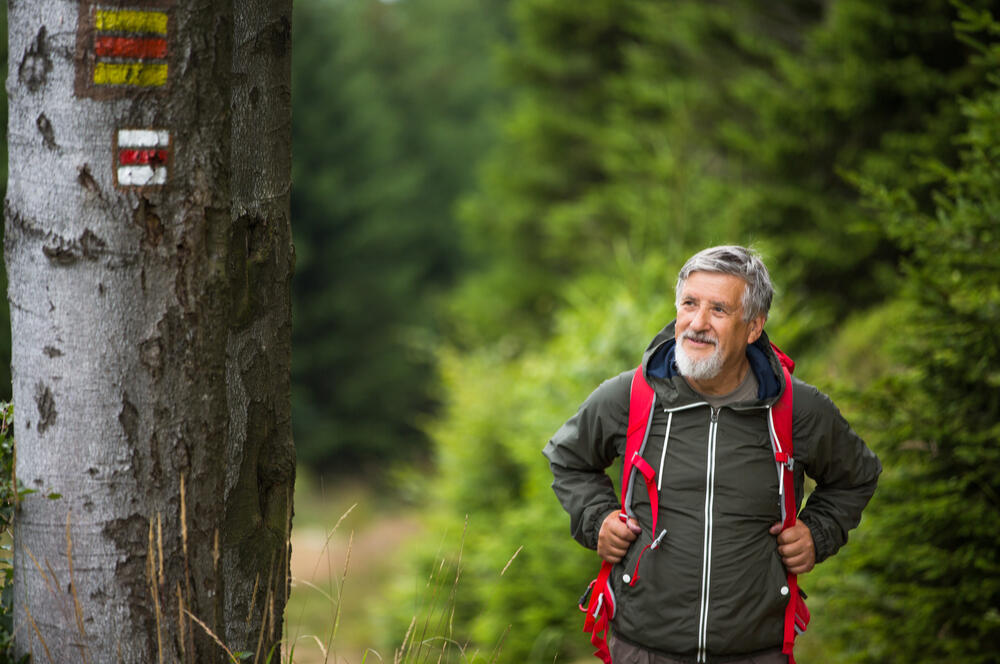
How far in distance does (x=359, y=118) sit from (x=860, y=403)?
19.8m

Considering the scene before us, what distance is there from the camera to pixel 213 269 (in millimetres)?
2148

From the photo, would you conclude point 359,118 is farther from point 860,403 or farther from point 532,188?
point 860,403

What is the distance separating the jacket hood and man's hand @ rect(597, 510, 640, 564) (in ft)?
1.17

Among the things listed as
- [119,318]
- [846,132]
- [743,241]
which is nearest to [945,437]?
[119,318]

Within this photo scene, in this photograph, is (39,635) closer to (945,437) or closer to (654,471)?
(654,471)

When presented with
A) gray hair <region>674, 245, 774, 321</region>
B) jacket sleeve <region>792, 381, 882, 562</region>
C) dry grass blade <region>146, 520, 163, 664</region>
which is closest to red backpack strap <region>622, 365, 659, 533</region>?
gray hair <region>674, 245, 774, 321</region>

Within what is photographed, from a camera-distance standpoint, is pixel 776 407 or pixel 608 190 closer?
pixel 776 407

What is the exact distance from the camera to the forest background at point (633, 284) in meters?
4.36

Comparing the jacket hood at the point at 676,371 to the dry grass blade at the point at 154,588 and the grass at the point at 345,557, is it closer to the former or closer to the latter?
the dry grass blade at the point at 154,588

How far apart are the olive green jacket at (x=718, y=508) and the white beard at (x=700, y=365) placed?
0.25 feet

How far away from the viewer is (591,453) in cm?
276

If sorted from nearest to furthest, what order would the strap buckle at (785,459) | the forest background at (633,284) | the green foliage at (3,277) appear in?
the strap buckle at (785,459), the forest background at (633,284), the green foliage at (3,277)

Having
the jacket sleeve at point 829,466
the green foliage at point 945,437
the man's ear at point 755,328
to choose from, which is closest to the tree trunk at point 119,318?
the man's ear at point 755,328

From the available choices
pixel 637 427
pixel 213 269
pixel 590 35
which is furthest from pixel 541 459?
pixel 590 35
